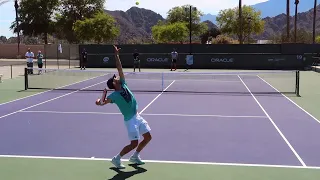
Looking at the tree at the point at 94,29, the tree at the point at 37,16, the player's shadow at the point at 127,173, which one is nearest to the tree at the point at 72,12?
the tree at the point at 37,16

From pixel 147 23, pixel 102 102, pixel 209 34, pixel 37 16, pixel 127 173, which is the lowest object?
pixel 127 173

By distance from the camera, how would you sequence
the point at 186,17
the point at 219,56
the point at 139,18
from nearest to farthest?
the point at 219,56, the point at 186,17, the point at 139,18

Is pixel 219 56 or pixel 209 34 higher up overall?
pixel 209 34

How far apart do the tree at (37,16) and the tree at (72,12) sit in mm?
1564

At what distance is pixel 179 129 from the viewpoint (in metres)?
10.5

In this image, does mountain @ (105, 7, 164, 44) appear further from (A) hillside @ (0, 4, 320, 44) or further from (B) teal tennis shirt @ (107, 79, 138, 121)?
(B) teal tennis shirt @ (107, 79, 138, 121)

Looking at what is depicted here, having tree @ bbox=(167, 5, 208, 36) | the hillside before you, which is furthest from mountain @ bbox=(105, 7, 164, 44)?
tree @ bbox=(167, 5, 208, 36)

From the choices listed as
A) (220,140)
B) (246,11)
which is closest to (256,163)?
(220,140)

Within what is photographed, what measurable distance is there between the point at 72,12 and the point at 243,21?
3097 centimetres

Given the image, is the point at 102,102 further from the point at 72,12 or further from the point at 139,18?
the point at 139,18

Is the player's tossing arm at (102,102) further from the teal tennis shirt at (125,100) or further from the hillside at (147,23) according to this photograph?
the hillside at (147,23)

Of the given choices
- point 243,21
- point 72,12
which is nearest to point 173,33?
point 243,21

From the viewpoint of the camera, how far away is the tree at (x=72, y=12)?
78250 mm

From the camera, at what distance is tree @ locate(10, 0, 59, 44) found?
7831 centimetres
